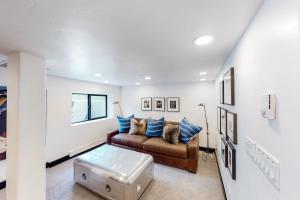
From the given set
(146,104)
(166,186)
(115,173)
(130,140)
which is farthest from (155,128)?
(115,173)

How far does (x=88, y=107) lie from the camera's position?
4.12 metres

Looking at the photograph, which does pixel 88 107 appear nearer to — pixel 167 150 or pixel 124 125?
pixel 124 125

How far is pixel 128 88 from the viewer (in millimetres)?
5055

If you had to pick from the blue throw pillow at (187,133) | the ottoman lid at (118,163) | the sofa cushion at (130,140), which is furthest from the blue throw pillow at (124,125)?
the blue throw pillow at (187,133)

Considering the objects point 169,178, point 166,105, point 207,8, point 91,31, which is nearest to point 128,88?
point 166,105

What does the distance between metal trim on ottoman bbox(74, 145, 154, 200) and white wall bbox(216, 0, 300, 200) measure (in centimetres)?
137

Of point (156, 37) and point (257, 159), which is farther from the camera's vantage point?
point (156, 37)

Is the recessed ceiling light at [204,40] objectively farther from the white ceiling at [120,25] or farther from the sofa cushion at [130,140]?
the sofa cushion at [130,140]

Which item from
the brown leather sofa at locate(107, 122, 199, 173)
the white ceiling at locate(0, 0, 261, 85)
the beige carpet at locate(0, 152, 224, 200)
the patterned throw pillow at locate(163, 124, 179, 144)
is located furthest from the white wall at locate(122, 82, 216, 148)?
the white ceiling at locate(0, 0, 261, 85)

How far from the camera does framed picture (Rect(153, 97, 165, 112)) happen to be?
4.40m

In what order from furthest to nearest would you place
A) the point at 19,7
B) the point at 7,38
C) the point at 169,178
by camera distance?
the point at 169,178 < the point at 7,38 < the point at 19,7

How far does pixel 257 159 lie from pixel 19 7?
1.65 m

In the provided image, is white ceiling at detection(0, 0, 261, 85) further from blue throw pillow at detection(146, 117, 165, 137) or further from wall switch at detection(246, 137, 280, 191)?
blue throw pillow at detection(146, 117, 165, 137)

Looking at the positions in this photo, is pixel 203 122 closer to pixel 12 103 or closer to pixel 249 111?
pixel 249 111
